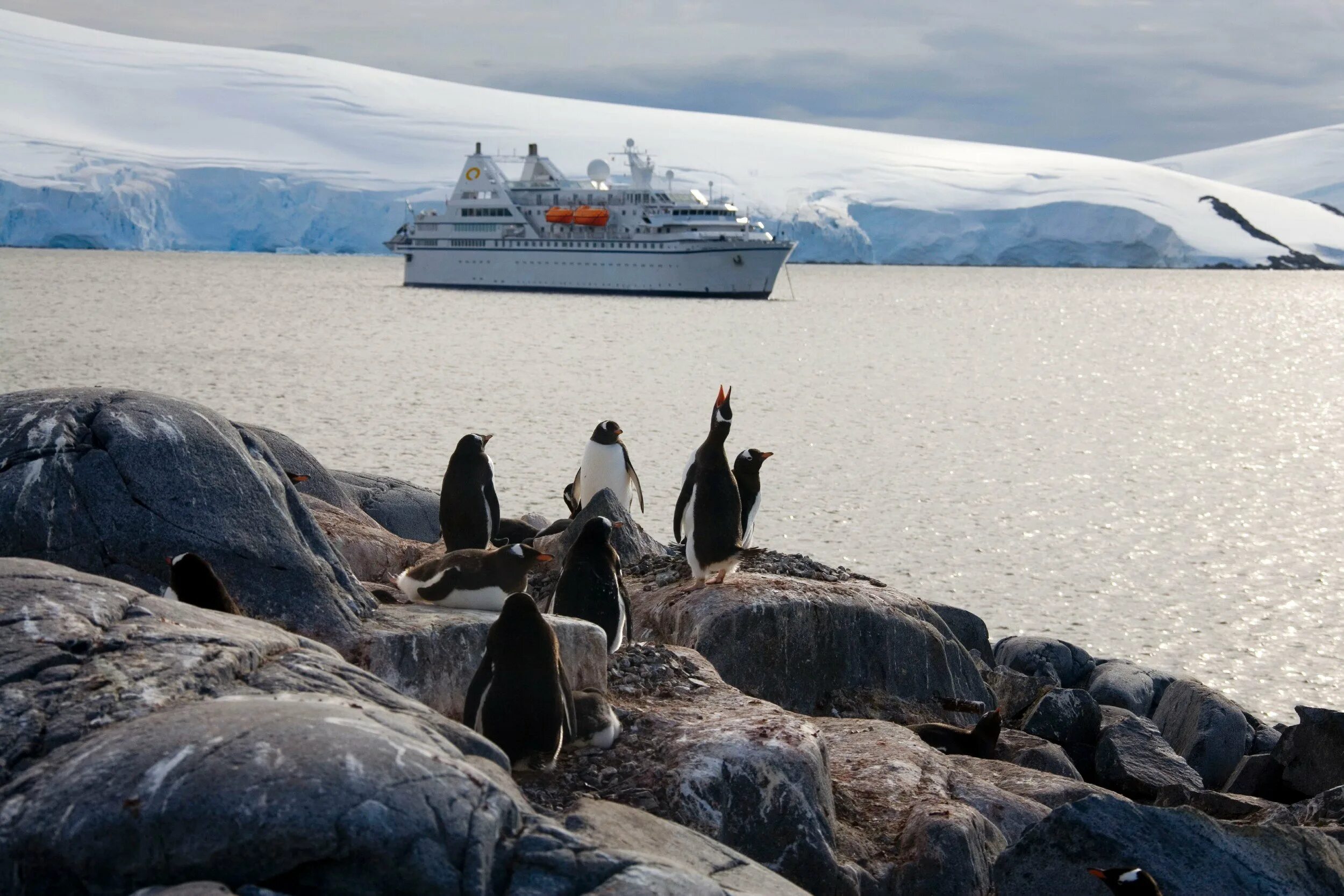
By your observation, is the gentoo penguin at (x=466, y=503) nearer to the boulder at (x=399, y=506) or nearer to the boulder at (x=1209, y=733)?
the boulder at (x=399, y=506)

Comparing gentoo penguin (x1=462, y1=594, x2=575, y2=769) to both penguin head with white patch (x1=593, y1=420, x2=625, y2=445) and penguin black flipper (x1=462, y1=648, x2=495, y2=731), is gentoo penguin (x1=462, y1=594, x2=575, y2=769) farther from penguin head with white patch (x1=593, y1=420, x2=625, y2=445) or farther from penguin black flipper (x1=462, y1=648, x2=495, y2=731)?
penguin head with white patch (x1=593, y1=420, x2=625, y2=445)

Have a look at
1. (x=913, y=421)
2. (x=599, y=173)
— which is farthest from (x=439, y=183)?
(x=913, y=421)

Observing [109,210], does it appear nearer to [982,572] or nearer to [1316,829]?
[982,572]

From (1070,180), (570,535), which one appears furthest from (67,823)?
(1070,180)

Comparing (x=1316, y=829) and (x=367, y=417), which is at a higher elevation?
(x=1316, y=829)

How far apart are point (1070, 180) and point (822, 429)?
10461cm

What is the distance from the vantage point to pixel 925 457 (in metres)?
23.1

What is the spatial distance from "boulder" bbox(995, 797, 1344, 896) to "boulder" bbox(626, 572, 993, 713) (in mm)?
2456

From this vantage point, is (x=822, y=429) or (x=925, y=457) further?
(x=822, y=429)

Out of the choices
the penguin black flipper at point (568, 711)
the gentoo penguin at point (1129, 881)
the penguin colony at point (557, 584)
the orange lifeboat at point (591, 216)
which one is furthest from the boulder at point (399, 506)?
the orange lifeboat at point (591, 216)

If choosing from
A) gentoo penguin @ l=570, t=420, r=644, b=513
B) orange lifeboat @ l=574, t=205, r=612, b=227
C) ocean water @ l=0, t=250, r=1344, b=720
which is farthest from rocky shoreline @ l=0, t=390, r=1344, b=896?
orange lifeboat @ l=574, t=205, r=612, b=227

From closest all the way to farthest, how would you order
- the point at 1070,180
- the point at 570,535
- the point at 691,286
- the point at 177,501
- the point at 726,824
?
the point at 726,824 < the point at 177,501 < the point at 570,535 < the point at 691,286 < the point at 1070,180

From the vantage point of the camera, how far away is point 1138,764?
8.07 meters

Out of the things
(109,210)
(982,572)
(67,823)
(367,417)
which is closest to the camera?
(67,823)
